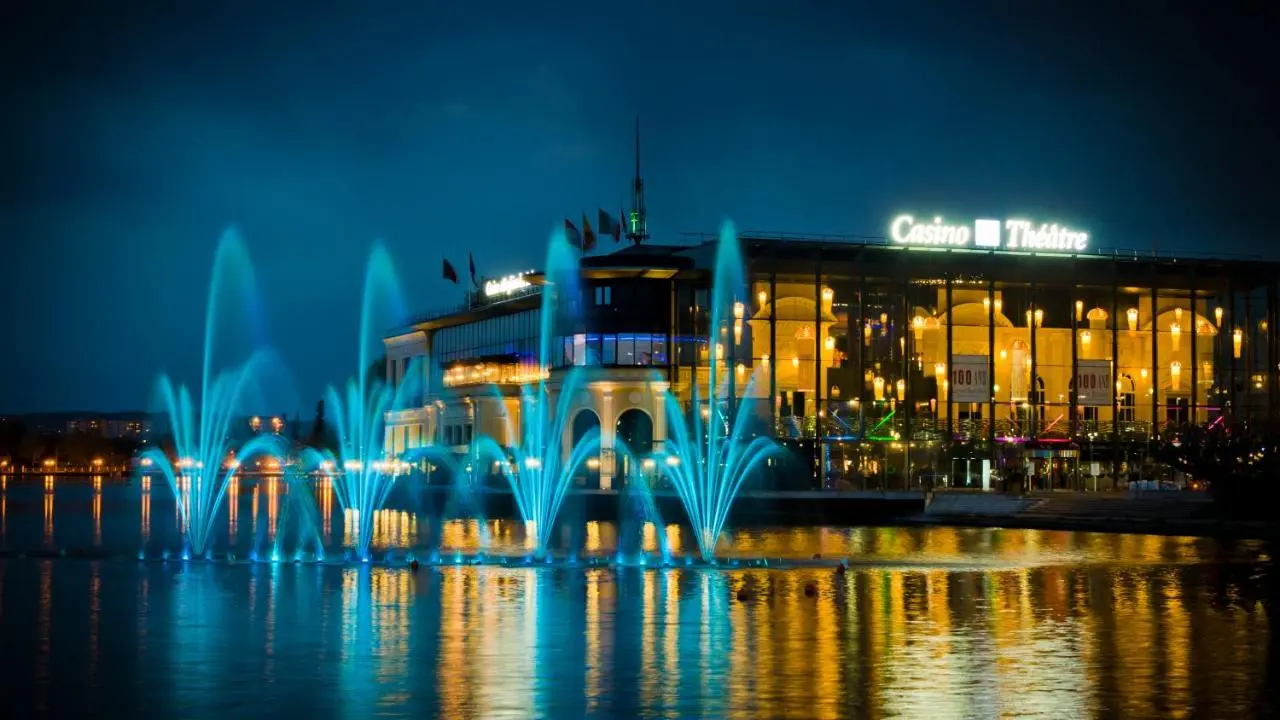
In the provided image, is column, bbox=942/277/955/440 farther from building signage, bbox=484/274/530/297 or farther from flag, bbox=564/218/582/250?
building signage, bbox=484/274/530/297

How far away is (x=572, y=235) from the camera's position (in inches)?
4104

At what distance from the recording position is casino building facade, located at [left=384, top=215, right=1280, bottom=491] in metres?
96.6

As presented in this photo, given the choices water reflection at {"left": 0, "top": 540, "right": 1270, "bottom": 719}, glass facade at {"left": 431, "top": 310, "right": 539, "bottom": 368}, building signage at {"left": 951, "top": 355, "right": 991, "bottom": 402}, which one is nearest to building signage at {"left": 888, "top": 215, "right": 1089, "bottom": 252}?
building signage at {"left": 951, "top": 355, "right": 991, "bottom": 402}

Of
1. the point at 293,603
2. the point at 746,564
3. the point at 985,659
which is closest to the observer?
the point at 985,659

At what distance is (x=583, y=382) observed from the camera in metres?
100

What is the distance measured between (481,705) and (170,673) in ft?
16.4

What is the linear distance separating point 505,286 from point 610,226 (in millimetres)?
26634

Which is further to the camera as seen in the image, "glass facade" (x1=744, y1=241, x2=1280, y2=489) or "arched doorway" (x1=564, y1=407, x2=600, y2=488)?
"arched doorway" (x1=564, y1=407, x2=600, y2=488)

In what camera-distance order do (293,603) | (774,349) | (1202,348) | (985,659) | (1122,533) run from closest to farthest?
(985,659)
(293,603)
(1122,533)
(774,349)
(1202,348)

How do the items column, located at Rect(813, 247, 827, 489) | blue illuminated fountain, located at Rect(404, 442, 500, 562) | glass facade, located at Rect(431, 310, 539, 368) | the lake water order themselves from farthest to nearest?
glass facade, located at Rect(431, 310, 539, 368)
column, located at Rect(813, 247, 827, 489)
blue illuminated fountain, located at Rect(404, 442, 500, 562)
the lake water

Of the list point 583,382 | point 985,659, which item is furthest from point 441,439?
point 985,659

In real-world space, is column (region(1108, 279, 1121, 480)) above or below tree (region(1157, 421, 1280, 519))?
above

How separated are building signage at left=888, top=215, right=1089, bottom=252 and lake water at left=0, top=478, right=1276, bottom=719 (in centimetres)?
5614

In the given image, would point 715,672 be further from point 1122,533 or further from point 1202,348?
point 1202,348
